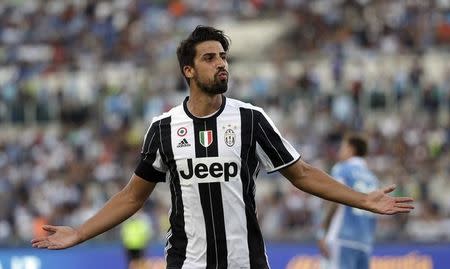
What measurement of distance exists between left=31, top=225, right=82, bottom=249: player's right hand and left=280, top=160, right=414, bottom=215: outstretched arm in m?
1.26

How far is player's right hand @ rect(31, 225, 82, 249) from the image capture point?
696 cm

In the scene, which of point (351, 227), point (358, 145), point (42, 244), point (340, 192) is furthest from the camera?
point (351, 227)

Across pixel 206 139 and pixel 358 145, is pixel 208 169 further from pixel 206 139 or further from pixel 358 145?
pixel 358 145

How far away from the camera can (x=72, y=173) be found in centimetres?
2242

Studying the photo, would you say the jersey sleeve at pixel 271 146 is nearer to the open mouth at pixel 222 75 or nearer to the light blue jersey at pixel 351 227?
the open mouth at pixel 222 75

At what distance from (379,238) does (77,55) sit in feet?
35.8

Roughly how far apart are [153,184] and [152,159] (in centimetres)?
18

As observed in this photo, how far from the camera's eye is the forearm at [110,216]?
7035 mm

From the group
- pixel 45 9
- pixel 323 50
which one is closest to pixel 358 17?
pixel 323 50

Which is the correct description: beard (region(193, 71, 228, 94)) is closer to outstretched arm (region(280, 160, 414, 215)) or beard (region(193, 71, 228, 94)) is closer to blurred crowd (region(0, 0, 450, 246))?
outstretched arm (region(280, 160, 414, 215))

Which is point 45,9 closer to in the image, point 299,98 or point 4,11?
point 4,11

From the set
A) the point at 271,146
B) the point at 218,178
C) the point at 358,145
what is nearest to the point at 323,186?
the point at 271,146

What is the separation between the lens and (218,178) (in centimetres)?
677

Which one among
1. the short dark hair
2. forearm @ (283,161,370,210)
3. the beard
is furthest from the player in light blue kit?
the beard
